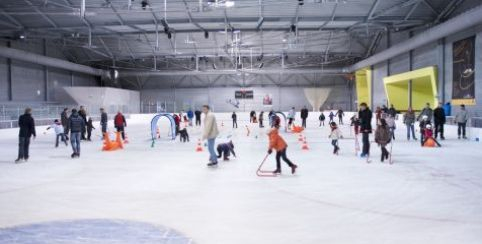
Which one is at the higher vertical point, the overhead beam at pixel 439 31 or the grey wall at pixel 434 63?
the overhead beam at pixel 439 31

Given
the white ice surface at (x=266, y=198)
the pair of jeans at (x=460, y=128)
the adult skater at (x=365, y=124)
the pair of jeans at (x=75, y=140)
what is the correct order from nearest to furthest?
the white ice surface at (x=266, y=198) → the adult skater at (x=365, y=124) → the pair of jeans at (x=75, y=140) → the pair of jeans at (x=460, y=128)

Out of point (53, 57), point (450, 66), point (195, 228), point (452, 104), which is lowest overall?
point (195, 228)

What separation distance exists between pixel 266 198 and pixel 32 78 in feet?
126

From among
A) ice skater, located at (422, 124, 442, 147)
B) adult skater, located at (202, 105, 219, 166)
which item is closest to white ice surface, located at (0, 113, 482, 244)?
adult skater, located at (202, 105, 219, 166)

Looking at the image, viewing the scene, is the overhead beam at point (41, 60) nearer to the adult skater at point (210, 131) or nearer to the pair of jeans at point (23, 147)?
the pair of jeans at point (23, 147)

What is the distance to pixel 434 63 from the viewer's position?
28.0m

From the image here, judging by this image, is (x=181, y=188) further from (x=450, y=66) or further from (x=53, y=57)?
(x=53, y=57)

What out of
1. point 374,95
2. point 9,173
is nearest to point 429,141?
point 9,173

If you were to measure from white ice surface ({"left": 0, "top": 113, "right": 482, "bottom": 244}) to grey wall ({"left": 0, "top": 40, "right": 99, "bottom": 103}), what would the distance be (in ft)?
89.2

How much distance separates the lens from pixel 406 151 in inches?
547

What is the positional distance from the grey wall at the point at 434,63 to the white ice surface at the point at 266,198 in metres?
12.5

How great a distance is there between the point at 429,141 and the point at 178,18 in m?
18.4

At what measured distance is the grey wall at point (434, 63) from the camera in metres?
22.1

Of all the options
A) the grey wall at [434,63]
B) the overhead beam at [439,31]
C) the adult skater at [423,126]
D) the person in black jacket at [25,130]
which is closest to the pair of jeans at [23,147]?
the person in black jacket at [25,130]
